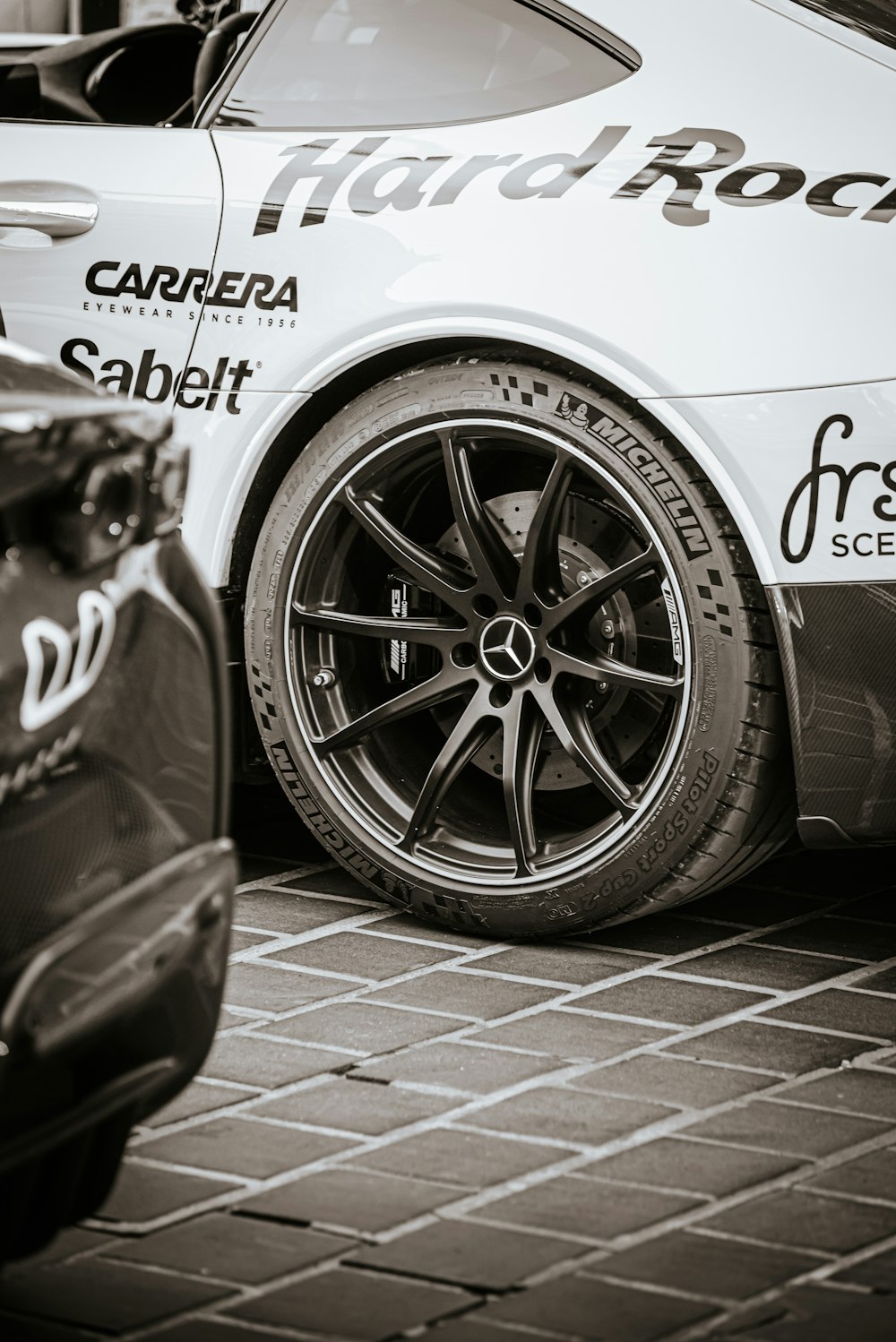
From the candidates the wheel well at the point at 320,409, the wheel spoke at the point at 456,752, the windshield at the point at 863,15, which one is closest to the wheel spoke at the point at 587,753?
the wheel spoke at the point at 456,752

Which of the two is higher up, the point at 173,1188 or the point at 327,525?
the point at 327,525

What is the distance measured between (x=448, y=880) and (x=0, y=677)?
1.87 m

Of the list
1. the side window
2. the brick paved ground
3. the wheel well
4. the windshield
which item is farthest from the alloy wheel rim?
the windshield

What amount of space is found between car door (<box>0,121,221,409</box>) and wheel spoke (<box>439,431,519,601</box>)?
0.48 m

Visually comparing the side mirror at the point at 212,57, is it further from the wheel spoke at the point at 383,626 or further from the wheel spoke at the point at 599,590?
the wheel spoke at the point at 599,590

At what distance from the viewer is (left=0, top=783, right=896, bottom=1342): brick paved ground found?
226cm

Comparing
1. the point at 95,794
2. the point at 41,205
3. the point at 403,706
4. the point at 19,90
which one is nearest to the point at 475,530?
the point at 403,706

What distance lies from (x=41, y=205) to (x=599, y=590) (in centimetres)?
132

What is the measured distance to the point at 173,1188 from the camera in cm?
257

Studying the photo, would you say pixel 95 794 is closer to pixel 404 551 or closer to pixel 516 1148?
pixel 516 1148

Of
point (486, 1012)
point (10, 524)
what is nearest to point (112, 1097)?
point (10, 524)

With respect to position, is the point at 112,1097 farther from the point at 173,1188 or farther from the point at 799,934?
the point at 799,934

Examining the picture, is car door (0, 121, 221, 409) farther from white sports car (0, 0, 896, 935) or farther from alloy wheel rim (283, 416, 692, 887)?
alloy wheel rim (283, 416, 692, 887)

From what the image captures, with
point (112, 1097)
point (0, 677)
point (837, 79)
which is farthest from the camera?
point (837, 79)
